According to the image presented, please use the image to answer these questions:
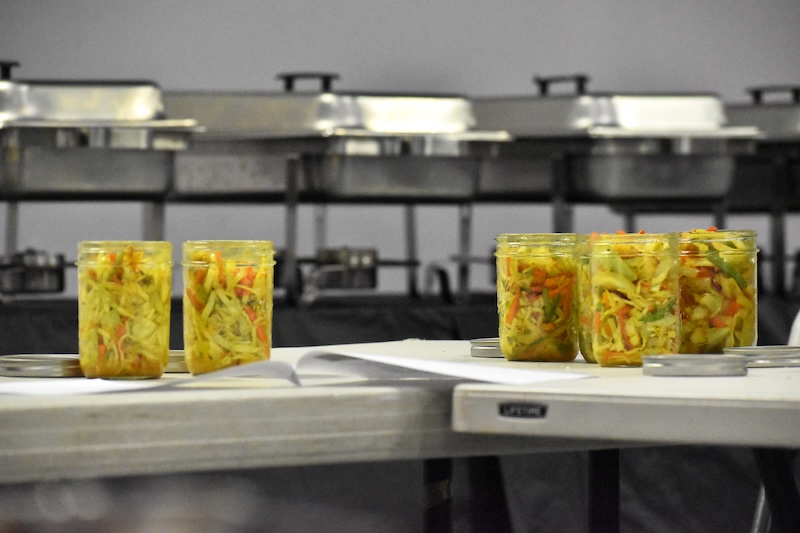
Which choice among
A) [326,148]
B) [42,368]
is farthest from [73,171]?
[42,368]

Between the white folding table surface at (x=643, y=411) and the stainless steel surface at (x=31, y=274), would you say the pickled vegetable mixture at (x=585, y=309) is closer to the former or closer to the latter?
the white folding table surface at (x=643, y=411)

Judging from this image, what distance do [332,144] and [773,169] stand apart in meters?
1.85

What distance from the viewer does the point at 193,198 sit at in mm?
3992

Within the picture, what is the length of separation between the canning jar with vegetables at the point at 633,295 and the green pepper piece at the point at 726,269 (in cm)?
9

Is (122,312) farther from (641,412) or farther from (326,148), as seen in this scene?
(326,148)

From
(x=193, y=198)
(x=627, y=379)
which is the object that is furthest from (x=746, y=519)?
(x=193, y=198)

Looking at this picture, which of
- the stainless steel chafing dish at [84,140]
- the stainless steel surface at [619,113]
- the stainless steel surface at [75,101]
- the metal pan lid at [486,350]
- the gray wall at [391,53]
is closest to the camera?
the metal pan lid at [486,350]

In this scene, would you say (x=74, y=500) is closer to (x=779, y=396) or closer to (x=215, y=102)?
(x=215, y=102)

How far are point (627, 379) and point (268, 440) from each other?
28 centimetres

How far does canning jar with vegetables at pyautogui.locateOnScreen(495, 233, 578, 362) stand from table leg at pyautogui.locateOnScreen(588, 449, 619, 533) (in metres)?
0.10

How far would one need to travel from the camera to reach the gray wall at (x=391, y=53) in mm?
5082

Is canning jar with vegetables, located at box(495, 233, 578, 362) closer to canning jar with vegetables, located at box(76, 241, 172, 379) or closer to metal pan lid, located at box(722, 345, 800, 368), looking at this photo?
metal pan lid, located at box(722, 345, 800, 368)

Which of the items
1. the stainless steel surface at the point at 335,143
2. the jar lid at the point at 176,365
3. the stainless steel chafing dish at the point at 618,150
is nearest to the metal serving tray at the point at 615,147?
the stainless steel chafing dish at the point at 618,150

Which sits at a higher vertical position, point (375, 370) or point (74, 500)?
point (375, 370)
